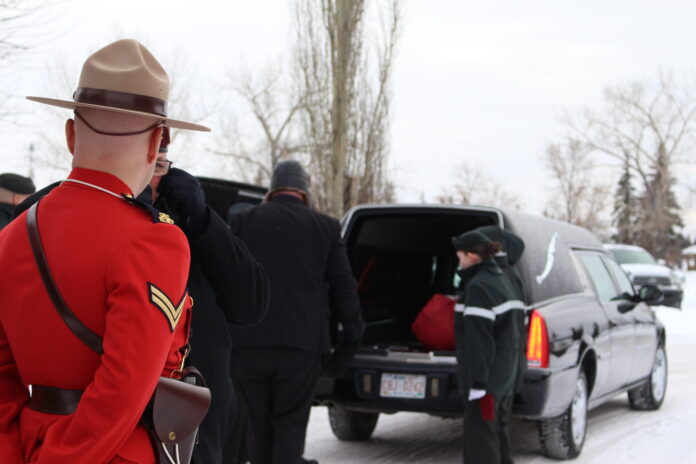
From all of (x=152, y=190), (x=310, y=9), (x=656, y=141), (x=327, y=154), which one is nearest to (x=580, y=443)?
(x=152, y=190)

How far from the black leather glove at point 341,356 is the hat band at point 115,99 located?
3.37m

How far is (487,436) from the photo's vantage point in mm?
5012

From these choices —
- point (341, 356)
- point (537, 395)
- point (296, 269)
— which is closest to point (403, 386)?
point (341, 356)

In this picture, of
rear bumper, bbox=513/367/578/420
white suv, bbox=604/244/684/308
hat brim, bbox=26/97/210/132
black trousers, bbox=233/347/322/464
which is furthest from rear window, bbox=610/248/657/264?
hat brim, bbox=26/97/210/132

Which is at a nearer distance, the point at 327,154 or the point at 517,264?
the point at 517,264

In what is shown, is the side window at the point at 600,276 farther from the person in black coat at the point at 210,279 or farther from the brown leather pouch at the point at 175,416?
the brown leather pouch at the point at 175,416

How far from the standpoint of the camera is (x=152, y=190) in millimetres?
2842

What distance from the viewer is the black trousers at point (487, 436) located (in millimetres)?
4977

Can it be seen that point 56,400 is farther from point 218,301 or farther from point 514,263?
point 514,263

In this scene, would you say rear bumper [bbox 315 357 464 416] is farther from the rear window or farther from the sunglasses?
the rear window

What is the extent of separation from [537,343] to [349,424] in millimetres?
1976

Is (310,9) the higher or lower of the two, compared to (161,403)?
higher

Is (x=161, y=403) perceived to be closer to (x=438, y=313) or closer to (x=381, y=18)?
(x=438, y=313)

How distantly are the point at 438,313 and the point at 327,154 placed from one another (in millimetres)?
10929
